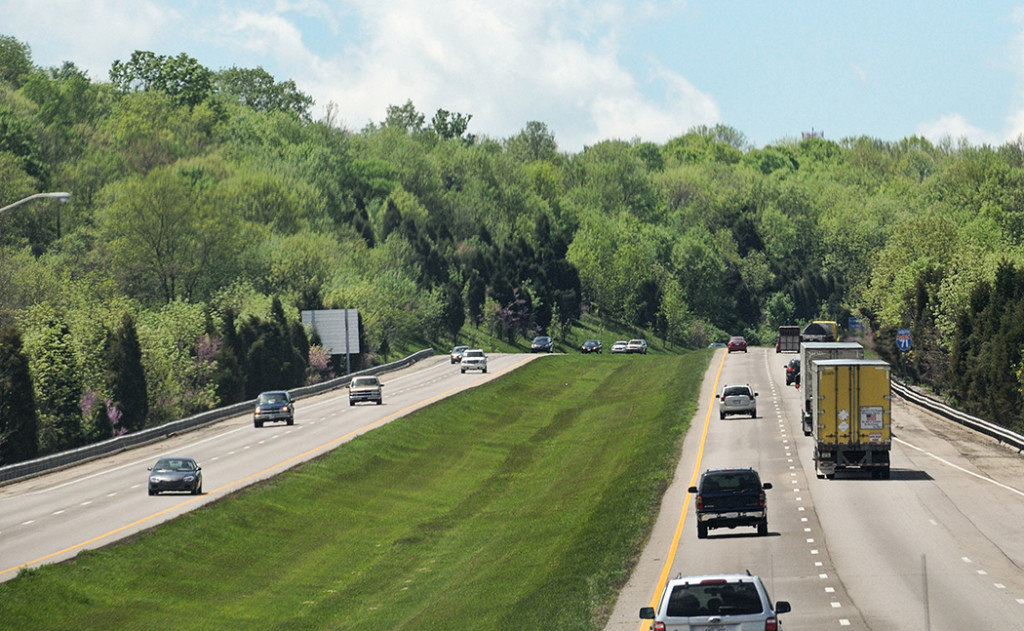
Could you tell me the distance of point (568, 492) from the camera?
6562 cm

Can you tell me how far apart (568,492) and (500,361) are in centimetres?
7216

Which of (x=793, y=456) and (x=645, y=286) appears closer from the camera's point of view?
(x=793, y=456)

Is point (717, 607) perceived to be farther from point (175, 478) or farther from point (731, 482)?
point (175, 478)

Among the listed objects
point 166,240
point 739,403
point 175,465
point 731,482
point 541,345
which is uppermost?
point 166,240

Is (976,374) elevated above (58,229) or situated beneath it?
situated beneath

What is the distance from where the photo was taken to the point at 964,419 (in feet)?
250

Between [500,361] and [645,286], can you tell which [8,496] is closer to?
[500,361]

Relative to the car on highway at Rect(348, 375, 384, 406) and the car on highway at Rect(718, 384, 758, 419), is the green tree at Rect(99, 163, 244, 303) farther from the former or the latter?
the car on highway at Rect(718, 384, 758, 419)

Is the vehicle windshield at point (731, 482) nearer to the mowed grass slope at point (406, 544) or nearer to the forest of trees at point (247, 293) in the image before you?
the mowed grass slope at point (406, 544)

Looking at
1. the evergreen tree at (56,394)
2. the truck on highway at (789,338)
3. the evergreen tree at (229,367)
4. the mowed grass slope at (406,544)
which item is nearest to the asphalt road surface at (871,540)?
the mowed grass slope at (406,544)

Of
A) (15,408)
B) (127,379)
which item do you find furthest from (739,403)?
(127,379)

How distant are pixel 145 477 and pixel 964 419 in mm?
38779

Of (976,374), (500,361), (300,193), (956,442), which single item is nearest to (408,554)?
(956,442)

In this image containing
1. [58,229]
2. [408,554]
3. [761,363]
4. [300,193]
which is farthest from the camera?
[300,193]
